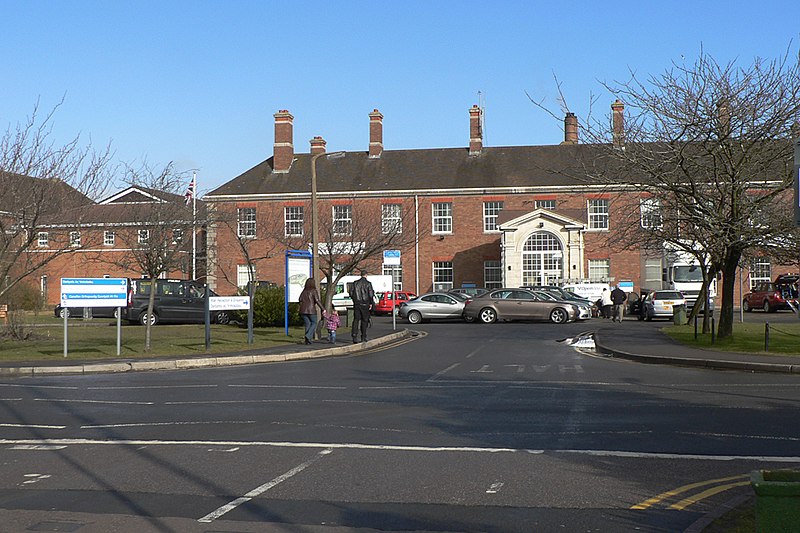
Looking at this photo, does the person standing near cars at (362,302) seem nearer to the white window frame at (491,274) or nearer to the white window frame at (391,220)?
the white window frame at (391,220)

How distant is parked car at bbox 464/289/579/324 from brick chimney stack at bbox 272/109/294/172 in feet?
90.7

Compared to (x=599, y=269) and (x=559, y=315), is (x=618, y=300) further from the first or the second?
(x=599, y=269)

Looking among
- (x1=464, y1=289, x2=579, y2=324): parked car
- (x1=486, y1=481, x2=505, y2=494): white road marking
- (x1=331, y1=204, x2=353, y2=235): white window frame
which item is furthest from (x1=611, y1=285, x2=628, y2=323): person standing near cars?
(x1=486, y1=481, x2=505, y2=494): white road marking

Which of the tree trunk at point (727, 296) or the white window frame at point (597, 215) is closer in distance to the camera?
the tree trunk at point (727, 296)

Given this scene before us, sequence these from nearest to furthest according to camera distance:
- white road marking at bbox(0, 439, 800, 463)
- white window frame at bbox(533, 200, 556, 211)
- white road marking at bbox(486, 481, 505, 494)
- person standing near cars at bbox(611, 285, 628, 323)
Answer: white road marking at bbox(486, 481, 505, 494) < white road marking at bbox(0, 439, 800, 463) < person standing near cars at bbox(611, 285, 628, 323) < white window frame at bbox(533, 200, 556, 211)

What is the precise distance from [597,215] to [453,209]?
29.4 ft

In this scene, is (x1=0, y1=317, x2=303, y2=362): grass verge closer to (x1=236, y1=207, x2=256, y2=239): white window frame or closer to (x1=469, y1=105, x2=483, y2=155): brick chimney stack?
(x1=236, y1=207, x2=256, y2=239): white window frame

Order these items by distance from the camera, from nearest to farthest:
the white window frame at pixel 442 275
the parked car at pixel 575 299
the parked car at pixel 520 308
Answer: the parked car at pixel 520 308 < the parked car at pixel 575 299 < the white window frame at pixel 442 275

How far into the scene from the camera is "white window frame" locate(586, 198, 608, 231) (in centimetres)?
5638

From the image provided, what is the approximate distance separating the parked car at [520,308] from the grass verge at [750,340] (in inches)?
273

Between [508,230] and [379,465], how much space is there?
45.5 metres

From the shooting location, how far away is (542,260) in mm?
53344

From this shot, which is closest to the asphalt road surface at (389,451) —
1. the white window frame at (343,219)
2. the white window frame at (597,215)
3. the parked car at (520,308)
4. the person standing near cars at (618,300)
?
the parked car at (520,308)

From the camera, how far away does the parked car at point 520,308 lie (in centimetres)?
3703
